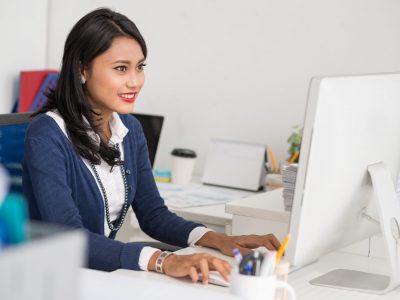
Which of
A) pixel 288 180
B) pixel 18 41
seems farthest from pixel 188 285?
pixel 18 41

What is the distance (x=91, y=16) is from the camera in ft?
6.57

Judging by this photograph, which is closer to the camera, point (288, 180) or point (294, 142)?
point (288, 180)

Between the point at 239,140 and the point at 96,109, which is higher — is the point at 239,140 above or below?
below

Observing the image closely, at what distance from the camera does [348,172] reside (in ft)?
5.20

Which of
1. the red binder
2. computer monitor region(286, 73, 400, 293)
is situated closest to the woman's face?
computer monitor region(286, 73, 400, 293)

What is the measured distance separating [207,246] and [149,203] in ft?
0.93

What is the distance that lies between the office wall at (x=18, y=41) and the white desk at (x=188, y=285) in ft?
5.87

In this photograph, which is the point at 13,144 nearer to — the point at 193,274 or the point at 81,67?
the point at 81,67

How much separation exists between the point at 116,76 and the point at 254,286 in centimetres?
90

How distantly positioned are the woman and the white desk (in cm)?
12

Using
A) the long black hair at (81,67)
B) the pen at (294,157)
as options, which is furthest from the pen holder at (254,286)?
the pen at (294,157)

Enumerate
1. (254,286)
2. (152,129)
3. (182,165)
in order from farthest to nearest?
(152,129) < (182,165) < (254,286)

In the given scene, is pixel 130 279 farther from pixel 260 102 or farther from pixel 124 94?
pixel 260 102

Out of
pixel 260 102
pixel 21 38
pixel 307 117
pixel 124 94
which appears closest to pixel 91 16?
pixel 124 94
